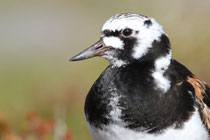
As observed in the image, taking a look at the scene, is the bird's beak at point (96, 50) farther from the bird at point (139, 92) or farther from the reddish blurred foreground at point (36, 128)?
the reddish blurred foreground at point (36, 128)

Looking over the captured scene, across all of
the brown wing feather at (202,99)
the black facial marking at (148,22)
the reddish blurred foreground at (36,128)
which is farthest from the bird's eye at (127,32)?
the reddish blurred foreground at (36,128)

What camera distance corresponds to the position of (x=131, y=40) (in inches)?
156

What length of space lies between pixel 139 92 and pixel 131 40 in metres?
0.33

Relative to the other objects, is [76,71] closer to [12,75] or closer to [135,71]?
[12,75]

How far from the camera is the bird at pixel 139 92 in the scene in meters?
3.87

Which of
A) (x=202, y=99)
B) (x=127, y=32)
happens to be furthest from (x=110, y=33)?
(x=202, y=99)

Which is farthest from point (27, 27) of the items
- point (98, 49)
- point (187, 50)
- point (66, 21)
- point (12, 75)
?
point (98, 49)

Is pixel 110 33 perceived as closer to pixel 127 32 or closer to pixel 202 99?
pixel 127 32

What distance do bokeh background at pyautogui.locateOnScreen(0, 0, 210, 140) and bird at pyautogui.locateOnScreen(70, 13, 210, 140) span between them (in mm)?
994

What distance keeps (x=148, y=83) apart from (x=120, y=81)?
177mm

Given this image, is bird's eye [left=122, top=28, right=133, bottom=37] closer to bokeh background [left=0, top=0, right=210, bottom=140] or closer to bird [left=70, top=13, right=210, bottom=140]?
bird [left=70, top=13, right=210, bottom=140]

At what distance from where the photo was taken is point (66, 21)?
485 inches

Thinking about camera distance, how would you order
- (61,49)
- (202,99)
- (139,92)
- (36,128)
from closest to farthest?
→ 1. (139,92)
2. (202,99)
3. (36,128)
4. (61,49)

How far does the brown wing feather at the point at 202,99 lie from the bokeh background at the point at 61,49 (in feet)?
4.21
